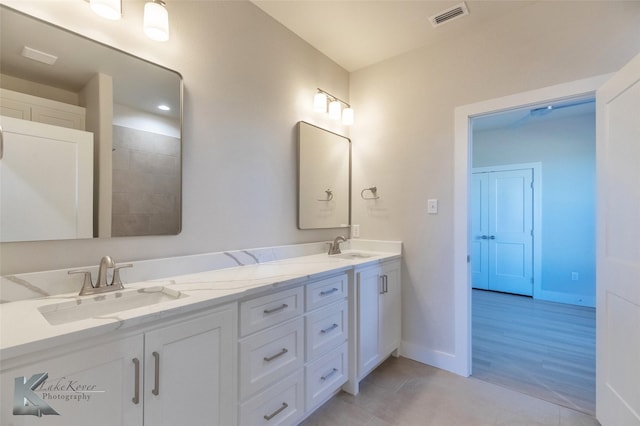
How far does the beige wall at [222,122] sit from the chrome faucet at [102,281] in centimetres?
10

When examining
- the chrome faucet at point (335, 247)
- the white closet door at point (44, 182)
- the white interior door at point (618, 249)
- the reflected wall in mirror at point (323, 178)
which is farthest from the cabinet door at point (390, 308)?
the white closet door at point (44, 182)

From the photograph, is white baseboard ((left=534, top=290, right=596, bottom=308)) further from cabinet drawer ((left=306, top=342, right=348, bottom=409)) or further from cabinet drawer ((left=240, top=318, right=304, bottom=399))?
cabinet drawer ((left=240, top=318, right=304, bottom=399))

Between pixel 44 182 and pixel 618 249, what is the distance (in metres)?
2.75

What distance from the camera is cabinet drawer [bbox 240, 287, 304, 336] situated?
1339 mm

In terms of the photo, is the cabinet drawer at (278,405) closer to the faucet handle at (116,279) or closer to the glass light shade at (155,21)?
the faucet handle at (116,279)

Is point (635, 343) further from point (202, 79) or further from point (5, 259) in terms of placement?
point (5, 259)

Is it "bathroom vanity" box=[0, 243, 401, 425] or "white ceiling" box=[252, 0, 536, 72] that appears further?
"white ceiling" box=[252, 0, 536, 72]

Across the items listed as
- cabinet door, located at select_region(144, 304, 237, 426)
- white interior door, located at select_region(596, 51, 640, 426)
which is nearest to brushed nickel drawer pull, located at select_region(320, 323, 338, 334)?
cabinet door, located at select_region(144, 304, 237, 426)

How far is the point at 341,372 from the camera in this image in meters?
1.89

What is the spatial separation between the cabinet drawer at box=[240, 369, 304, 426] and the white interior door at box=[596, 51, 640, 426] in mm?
1607

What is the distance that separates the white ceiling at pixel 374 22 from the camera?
2.02 m

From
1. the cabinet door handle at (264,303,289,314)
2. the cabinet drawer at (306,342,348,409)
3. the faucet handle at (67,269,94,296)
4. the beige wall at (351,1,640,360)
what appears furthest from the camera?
the beige wall at (351,1,640,360)

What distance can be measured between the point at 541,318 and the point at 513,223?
1.57 meters

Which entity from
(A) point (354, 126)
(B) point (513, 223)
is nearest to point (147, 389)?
(A) point (354, 126)
